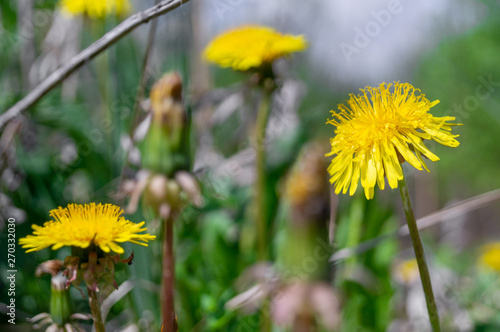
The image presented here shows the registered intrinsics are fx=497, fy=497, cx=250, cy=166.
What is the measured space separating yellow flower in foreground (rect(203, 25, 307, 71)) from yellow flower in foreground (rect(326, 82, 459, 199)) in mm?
546

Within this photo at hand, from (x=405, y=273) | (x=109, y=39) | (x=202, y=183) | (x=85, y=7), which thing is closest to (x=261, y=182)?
(x=202, y=183)

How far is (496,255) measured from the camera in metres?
1.69

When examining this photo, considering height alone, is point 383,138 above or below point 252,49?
below

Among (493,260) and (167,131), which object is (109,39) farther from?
(493,260)

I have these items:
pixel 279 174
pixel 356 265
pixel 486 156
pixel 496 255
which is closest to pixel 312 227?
pixel 356 265

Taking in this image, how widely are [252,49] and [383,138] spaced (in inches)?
25.2

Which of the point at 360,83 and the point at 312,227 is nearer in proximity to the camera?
the point at 312,227

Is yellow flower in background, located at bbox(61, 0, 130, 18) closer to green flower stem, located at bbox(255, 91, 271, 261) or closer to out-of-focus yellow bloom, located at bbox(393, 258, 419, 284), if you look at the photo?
green flower stem, located at bbox(255, 91, 271, 261)

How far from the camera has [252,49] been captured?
3.80ft

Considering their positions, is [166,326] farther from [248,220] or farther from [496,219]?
[496,219]

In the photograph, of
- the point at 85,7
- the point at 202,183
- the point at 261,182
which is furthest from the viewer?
the point at 85,7

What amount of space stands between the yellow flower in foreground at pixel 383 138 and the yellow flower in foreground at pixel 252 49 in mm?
546

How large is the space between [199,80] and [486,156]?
18.0ft

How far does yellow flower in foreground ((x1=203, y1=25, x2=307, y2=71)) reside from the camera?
3.73 ft
